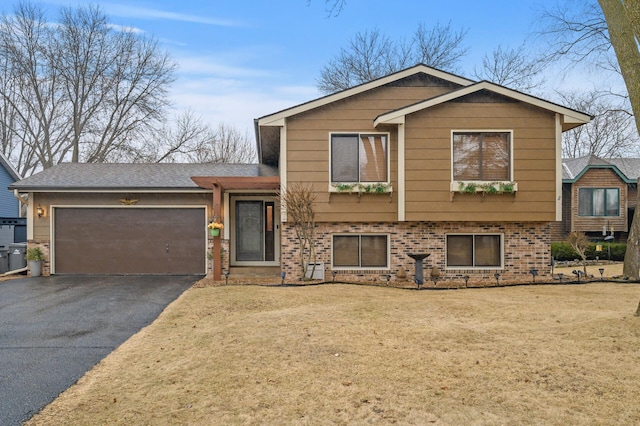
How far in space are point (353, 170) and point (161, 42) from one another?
20333mm

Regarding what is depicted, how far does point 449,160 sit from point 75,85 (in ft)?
74.6

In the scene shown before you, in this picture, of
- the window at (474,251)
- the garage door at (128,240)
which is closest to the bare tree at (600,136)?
the window at (474,251)

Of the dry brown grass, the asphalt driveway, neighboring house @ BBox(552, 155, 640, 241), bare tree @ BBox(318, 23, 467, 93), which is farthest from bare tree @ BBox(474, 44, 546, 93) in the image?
the asphalt driveway

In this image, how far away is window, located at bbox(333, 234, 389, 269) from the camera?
35.0 feet

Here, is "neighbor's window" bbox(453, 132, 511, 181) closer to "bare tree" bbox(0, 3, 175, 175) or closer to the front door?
the front door

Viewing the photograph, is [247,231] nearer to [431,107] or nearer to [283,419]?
[431,107]

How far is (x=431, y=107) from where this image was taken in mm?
10156

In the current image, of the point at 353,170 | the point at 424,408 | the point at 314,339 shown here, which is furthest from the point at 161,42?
the point at 424,408

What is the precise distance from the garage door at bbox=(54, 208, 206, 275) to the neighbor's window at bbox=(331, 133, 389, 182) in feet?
14.6

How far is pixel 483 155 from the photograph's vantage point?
33.5 feet

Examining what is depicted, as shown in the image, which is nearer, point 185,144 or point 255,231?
point 255,231

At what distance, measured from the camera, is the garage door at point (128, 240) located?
39.8ft

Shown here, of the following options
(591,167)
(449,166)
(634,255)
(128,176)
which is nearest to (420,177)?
(449,166)

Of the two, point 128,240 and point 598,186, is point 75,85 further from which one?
point 598,186
